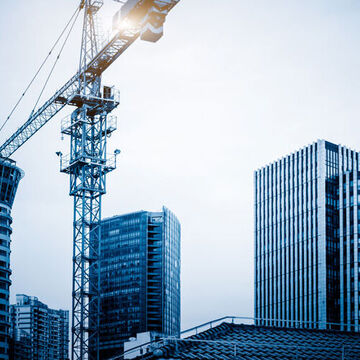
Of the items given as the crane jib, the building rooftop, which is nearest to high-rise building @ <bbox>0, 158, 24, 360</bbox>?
the crane jib

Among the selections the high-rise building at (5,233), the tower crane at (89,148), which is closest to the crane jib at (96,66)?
the tower crane at (89,148)

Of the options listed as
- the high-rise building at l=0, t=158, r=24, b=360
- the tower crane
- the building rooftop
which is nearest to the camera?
the building rooftop

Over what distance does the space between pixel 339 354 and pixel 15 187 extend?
116905 mm

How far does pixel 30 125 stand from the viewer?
110125 millimetres

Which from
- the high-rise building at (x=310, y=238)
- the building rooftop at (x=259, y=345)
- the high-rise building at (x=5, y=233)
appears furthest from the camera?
the high-rise building at (x=310, y=238)

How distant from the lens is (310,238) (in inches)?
6668

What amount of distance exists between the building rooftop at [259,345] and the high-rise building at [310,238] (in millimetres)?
95782

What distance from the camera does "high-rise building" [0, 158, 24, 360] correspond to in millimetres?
151125

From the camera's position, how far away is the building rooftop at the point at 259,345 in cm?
5244

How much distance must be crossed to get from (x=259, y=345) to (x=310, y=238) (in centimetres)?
11644

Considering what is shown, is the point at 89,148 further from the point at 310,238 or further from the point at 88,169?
the point at 310,238

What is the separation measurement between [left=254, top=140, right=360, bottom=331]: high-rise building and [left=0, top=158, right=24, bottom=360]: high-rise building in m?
59.2

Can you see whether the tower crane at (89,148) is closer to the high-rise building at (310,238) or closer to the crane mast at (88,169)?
the crane mast at (88,169)

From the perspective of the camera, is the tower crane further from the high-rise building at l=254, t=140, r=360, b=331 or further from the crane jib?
the high-rise building at l=254, t=140, r=360, b=331
